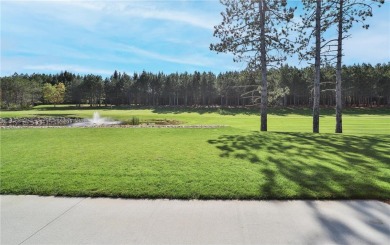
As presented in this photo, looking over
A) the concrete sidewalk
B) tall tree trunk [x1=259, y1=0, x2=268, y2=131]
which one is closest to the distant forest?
tall tree trunk [x1=259, y1=0, x2=268, y2=131]

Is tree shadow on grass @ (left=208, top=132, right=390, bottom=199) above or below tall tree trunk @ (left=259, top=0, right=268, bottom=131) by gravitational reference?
below

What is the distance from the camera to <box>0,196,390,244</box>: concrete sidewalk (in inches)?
155

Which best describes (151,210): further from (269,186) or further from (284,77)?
(284,77)

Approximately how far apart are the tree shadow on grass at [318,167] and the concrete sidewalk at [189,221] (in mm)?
431

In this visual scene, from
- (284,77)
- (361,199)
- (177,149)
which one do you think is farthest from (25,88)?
(361,199)

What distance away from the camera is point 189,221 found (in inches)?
176

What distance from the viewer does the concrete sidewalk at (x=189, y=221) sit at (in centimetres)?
395

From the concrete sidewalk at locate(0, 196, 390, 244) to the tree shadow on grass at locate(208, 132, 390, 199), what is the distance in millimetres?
431

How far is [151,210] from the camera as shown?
4.92m

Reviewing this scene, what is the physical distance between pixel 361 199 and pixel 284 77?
75.5 m

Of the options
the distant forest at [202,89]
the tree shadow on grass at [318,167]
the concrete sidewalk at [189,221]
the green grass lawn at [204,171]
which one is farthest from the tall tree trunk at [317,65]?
the distant forest at [202,89]

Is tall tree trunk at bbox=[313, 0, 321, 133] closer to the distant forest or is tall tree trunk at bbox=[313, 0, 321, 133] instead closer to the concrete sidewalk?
the concrete sidewalk

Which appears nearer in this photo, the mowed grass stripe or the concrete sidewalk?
the concrete sidewalk

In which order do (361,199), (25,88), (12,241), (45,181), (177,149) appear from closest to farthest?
(12,241) → (361,199) → (45,181) → (177,149) → (25,88)
